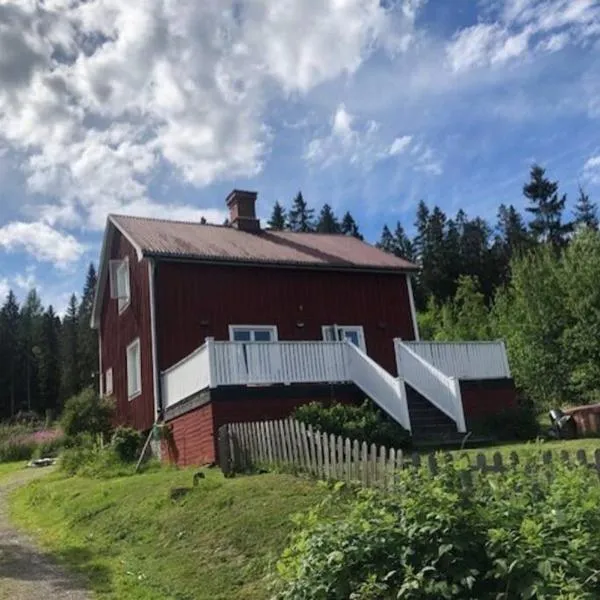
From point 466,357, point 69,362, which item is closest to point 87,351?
point 69,362

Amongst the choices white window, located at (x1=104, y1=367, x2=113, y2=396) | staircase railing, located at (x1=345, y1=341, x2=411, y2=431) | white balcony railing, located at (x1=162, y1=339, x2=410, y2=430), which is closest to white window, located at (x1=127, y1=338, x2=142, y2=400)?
white window, located at (x1=104, y1=367, x2=113, y2=396)

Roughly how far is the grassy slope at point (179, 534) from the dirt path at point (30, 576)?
0.70 ft

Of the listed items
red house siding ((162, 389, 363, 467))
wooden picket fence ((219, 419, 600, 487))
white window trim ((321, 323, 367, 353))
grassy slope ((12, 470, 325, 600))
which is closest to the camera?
grassy slope ((12, 470, 325, 600))

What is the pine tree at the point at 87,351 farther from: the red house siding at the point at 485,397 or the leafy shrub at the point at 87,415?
the red house siding at the point at 485,397

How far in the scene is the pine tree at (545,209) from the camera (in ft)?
236

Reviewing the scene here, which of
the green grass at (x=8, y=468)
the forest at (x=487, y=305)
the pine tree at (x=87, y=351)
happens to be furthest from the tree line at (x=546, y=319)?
the pine tree at (x=87, y=351)

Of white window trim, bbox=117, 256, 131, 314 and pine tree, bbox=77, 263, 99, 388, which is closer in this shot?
white window trim, bbox=117, 256, 131, 314

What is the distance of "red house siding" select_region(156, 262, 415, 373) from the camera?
747 inches

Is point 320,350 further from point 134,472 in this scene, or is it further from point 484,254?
point 484,254

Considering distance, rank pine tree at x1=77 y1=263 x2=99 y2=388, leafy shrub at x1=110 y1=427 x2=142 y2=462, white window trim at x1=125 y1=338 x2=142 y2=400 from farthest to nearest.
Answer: pine tree at x1=77 y1=263 x2=99 y2=388 → white window trim at x1=125 y1=338 x2=142 y2=400 → leafy shrub at x1=110 y1=427 x2=142 y2=462

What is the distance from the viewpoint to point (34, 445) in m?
30.0

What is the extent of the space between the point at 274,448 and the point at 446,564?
20.8 ft

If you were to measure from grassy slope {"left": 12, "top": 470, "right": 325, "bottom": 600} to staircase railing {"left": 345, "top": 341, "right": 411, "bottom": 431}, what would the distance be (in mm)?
4901

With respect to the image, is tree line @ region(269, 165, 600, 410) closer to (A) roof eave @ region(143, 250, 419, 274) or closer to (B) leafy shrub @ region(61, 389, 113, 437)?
(A) roof eave @ region(143, 250, 419, 274)
